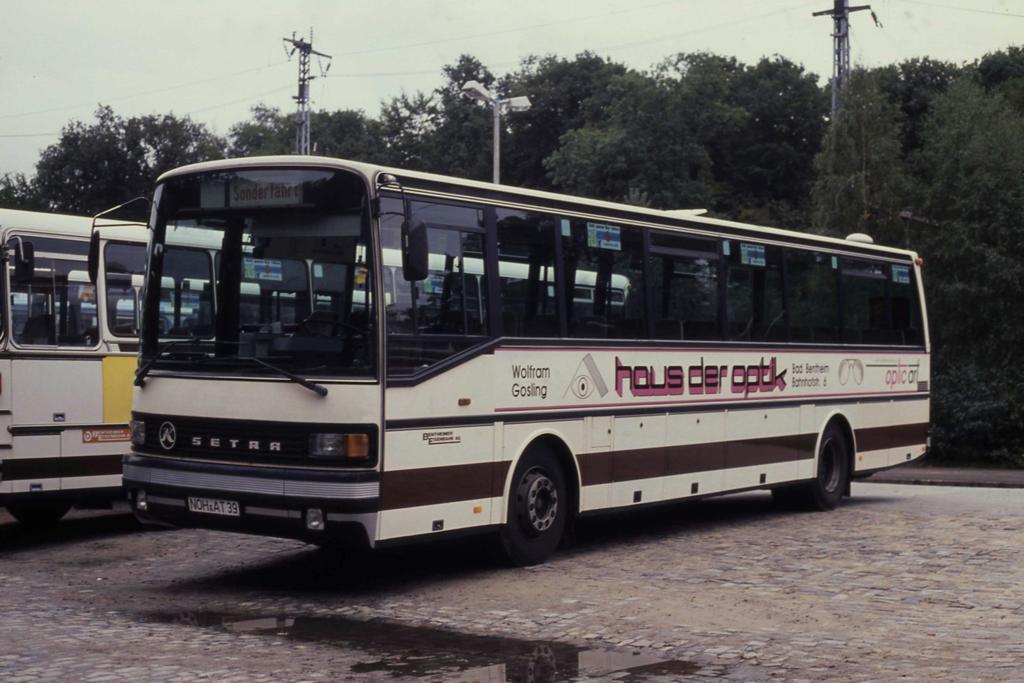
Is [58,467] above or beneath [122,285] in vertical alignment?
beneath

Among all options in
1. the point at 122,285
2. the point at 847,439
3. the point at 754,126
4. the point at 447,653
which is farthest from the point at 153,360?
the point at 754,126

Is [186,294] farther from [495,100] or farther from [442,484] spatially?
[495,100]

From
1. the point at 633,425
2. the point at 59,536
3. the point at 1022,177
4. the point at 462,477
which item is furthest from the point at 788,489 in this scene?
the point at 1022,177

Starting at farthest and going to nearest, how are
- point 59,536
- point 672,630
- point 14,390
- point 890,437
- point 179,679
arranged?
1. point 890,437
2. point 59,536
3. point 14,390
4. point 672,630
5. point 179,679

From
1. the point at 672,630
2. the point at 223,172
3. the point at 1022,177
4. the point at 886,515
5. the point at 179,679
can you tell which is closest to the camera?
the point at 179,679

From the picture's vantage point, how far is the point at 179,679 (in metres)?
7.82

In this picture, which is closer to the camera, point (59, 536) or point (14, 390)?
point (14, 390)

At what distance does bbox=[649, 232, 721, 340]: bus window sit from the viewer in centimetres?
1467

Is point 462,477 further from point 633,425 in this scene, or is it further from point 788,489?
point 788,489

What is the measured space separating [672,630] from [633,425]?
4624 millimetres

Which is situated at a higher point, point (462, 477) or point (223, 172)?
point (223, 172)

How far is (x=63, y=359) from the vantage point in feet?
46.1

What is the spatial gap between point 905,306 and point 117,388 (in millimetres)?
10924

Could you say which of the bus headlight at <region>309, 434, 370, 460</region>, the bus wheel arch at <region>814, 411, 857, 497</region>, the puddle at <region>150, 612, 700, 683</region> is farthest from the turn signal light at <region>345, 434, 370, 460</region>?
the bus wheel arch at <region>814, 411, 857, 497</region>
